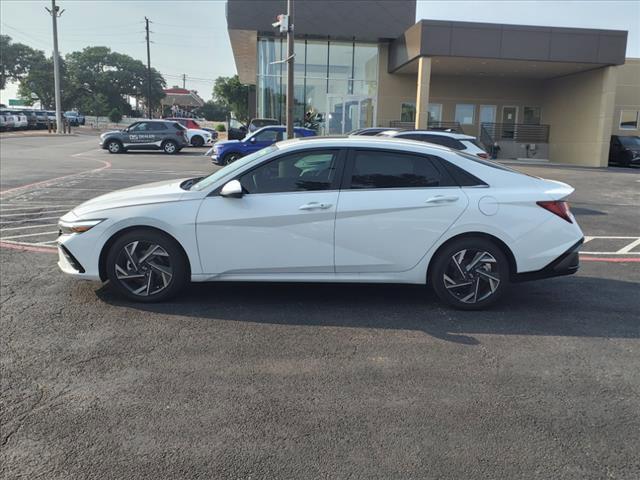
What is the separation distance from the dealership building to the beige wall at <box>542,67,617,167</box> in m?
0.05

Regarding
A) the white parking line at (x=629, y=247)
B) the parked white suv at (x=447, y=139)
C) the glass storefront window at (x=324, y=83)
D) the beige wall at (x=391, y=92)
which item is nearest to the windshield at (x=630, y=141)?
the beige wall at (x=391, y=92)

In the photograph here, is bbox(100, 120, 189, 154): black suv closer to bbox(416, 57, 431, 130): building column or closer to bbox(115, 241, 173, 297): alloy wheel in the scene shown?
bbox(416, 57, 431, 130): building column

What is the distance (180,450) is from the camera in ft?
9.59

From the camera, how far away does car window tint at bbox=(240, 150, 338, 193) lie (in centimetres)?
505

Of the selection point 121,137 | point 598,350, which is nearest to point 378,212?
point 598,350

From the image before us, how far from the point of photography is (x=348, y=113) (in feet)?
99.9

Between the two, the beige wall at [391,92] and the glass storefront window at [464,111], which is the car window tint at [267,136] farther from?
the glass storefront window at [464,111]

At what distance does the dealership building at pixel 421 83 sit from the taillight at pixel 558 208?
20964 mm

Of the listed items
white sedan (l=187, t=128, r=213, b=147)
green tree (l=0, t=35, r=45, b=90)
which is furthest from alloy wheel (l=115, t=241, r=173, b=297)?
green tree (l=0, t=35, r=45, b=90)

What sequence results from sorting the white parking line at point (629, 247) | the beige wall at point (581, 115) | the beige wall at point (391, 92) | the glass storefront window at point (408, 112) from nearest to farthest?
the white parking line at point (629, 247) → the beige wall at point (581, 115) → the beige wall at point (391, 92) → the glass storefront window at point (408, 112)

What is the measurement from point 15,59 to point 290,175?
10638cm

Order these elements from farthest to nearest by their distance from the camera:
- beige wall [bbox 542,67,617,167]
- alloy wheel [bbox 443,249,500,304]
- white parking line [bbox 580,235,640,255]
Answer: beige wall [bbox 542,67,617,167]
white parking line [bbox 580,235,640,255]
alloy wheel [bbox 443,249,500,304]

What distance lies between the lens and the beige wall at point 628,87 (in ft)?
99.1

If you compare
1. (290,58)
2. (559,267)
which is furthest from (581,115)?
(559,267)
